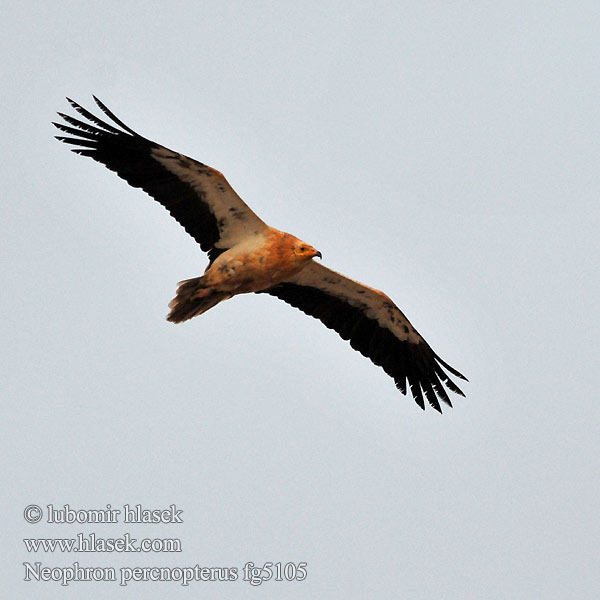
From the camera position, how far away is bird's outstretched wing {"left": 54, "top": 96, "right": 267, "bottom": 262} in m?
14.6

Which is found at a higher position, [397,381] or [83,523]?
[397,381]

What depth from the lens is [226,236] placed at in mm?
15266

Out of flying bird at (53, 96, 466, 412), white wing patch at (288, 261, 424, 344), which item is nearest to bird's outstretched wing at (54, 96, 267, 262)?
flying bird at (53, 96, 466, 412)

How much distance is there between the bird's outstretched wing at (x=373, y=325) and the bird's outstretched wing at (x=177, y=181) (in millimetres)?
1486

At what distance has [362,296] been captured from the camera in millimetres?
16594

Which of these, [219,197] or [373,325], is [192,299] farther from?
→ [373,325]

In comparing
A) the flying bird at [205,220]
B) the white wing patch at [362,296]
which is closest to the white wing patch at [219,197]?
the flying bird at [205,220]

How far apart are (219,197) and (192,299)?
139cm

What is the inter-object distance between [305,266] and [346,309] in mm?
1180

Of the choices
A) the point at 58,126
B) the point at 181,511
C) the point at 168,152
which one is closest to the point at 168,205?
the point at 168,152

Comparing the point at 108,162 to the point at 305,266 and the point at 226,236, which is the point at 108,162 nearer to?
the point at 226,236

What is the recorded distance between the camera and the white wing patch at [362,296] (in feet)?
53.4

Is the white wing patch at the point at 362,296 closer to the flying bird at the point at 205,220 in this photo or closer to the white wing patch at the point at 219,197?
the flying bird at the point at 205,220

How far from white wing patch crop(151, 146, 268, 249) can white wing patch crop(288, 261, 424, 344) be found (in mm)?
1296
